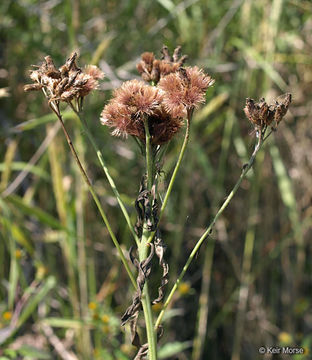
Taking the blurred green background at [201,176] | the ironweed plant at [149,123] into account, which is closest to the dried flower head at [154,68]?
the ironweed plant at [149,123]

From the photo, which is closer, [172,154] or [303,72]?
[172,154]

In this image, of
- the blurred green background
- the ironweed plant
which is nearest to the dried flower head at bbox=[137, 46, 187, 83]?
the ironweed plant

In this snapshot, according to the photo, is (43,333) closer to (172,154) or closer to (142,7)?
(172,154)

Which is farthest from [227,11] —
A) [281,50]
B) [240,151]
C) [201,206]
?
[201,206]

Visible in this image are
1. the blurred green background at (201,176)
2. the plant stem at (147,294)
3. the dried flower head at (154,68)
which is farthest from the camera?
the blurred green background at (201,176)

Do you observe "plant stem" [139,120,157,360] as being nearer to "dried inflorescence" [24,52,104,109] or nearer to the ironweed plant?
the ironweed plant

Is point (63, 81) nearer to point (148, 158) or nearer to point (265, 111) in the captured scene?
point (148, 158)

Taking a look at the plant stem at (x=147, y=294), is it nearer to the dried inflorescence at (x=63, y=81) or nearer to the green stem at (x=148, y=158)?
the green stem at (x=148, y=158)
